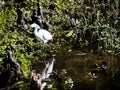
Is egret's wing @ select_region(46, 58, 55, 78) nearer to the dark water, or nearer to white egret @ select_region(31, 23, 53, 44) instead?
the dark water

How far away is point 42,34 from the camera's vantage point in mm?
7797

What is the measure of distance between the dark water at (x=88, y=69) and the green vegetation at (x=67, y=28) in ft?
1.08

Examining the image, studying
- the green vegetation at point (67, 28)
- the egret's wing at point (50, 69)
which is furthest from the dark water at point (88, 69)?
the green vegetation at point (67, 28)

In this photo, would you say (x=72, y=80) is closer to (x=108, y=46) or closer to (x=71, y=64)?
(x=71, y=64)

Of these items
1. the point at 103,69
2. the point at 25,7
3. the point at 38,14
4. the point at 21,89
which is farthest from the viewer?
the point at 25,7

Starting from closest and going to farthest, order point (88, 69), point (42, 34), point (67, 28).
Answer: point (88, 69), point (42, 34), point (67, 28)

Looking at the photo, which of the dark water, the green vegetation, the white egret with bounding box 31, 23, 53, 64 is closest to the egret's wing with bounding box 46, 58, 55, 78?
the dark water

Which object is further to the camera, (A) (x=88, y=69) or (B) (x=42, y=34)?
(B) (x=42, y=34)

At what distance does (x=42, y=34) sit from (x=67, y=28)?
34.7 inches

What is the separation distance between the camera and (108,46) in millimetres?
7492

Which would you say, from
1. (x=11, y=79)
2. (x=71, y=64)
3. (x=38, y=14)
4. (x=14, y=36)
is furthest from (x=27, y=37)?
(x=11, y=79)

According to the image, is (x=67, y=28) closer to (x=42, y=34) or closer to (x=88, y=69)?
(x=42, y=34)

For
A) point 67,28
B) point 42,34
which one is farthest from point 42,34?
point 67,28

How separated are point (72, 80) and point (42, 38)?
178 cm
